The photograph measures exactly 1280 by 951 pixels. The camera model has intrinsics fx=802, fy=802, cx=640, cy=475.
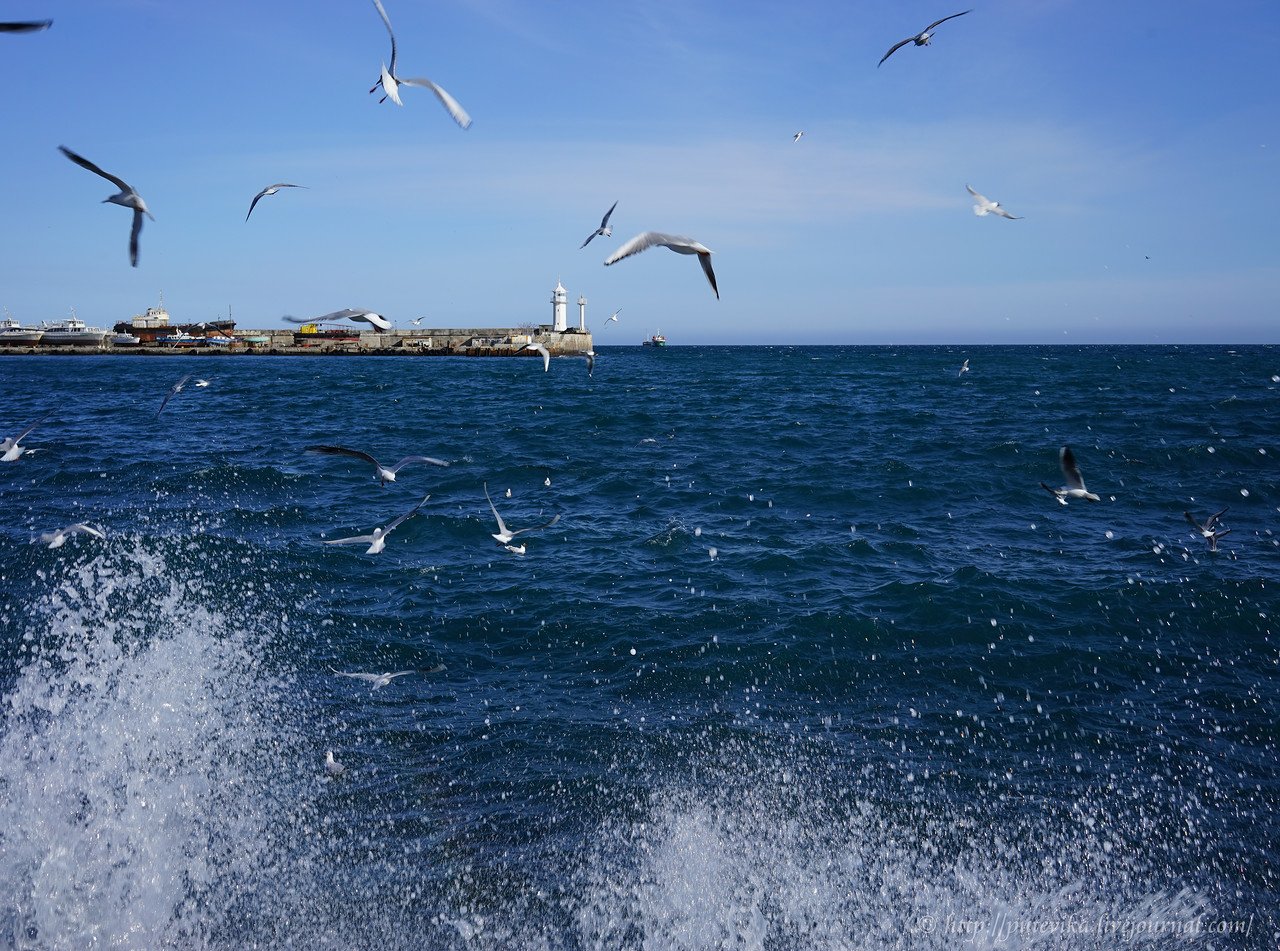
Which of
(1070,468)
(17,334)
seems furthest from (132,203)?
(17,334)

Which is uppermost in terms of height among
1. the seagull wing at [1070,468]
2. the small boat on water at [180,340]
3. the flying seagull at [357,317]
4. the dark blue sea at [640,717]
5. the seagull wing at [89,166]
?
the small boat on water at [180,340]

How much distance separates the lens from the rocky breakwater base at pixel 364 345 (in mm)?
105438

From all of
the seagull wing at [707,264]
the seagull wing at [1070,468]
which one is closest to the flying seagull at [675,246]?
the seagull wing at [707,264]

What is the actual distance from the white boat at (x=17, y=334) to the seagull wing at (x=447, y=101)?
409ft

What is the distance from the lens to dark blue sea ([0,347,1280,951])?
6207 mm

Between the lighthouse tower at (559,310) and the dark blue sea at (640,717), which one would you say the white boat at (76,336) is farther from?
the dark blue sea at (640,717)

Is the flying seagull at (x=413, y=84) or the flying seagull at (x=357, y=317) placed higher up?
the flying seagull at (x=413, y=84)

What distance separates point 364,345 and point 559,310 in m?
27.6

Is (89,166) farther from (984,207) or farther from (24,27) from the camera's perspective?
(984,207)

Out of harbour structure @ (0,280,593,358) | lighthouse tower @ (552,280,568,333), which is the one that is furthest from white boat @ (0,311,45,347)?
lighthouse tower @ (552,280,568,333)

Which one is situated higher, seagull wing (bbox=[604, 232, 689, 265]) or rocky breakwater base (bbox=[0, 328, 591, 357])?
rocky breakwater base (bbox=[0, 328, 591, 357])

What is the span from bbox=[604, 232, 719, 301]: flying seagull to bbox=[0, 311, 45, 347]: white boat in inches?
5003

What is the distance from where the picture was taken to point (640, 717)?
28.8ft

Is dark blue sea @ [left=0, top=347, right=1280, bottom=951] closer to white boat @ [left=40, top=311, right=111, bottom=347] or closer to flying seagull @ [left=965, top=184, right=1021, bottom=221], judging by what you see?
flying seagull @ [left=965, top=184, right=1021, bottom=221]
